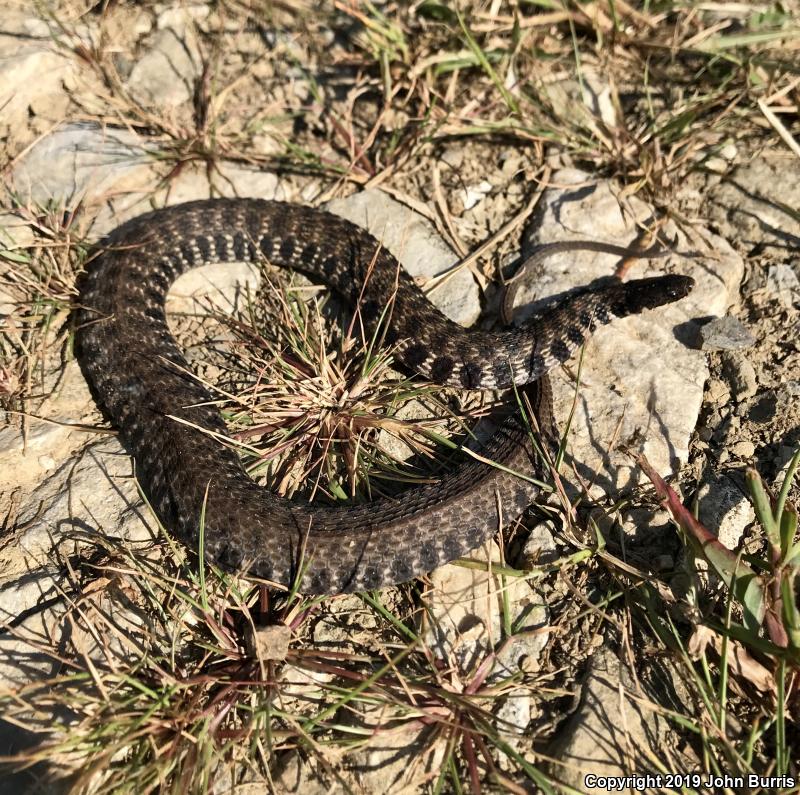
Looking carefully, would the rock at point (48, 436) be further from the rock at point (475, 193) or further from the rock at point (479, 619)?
the rock at point (475, 193)

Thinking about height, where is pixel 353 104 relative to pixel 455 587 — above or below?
above

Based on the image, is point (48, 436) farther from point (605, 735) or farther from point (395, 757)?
point (605, 735)

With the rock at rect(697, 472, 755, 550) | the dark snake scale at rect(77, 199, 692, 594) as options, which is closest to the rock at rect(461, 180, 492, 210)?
the dark snake scale at rect(77, 199, 692, 594)

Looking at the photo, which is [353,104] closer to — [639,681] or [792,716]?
[639,681]

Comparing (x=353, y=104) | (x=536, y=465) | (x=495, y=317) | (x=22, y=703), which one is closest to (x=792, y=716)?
(x=536, y=465)

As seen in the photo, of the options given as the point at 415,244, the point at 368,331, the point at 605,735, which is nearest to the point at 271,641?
the point at 605,735
